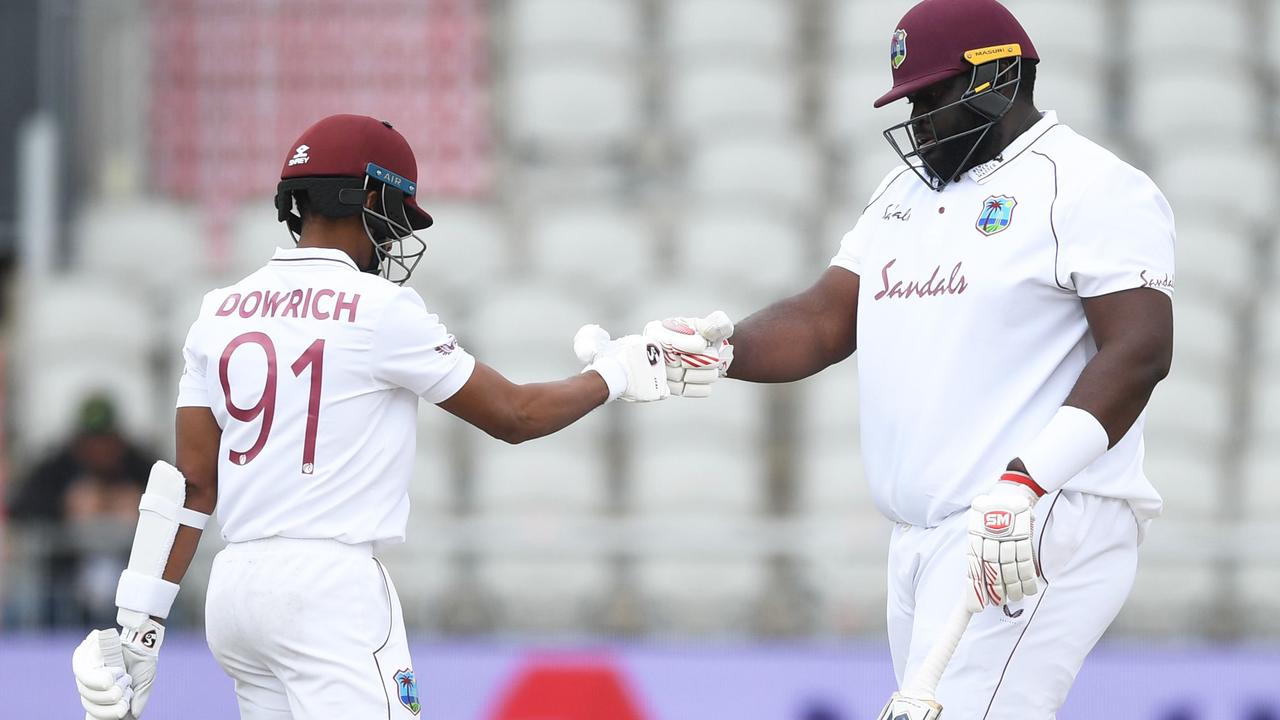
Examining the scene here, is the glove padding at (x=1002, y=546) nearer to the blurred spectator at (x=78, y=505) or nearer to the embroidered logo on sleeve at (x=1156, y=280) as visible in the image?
the embroidered logo on sleeve at (x=1156, y=280)

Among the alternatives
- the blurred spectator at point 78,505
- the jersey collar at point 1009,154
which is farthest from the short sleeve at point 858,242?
the blurred spectator at point 78,505

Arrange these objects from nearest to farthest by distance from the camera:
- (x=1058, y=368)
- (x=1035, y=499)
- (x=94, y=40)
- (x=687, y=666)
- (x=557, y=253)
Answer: (x=1035, y=499) < (x=1058, y=368) < (x=687, y=666) < (x=557, y=253) < (x=94, y=40)

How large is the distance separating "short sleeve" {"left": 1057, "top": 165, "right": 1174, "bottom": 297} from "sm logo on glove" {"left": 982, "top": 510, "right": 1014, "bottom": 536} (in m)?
0.54

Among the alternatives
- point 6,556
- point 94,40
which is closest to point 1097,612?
point 6,556

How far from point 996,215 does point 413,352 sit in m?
1.35

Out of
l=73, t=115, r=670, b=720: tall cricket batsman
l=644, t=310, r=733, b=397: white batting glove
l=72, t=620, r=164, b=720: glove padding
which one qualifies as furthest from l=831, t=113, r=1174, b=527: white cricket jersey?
l=72, t=620, r=164, b=720: glove padding

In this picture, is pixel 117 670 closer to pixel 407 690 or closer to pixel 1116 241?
pixel 407 690

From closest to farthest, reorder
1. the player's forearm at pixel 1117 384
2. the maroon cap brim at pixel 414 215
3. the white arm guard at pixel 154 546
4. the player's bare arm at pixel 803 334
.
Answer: the player's forearm at pixel 1117 384
the white arm guard at pixel 154 546
the maroon cap brim at pixel 414 215
the player's bare arm at pixel 803 334

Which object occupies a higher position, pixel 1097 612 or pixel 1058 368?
pixel 1058 368

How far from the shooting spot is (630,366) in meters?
4.36

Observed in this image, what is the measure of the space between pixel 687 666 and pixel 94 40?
6371 millimetres

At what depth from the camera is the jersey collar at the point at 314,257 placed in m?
3.91

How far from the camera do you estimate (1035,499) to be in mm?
3572

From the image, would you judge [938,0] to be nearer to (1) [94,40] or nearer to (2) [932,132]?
(2) [932,132]
